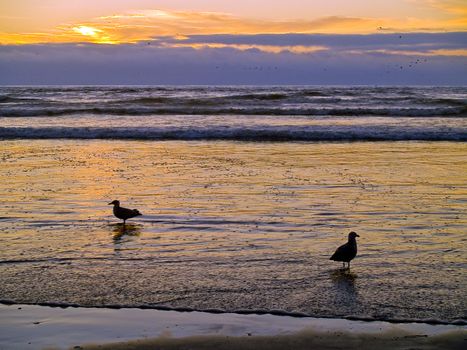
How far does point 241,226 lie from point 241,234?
451 mm

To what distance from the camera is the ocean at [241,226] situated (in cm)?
604

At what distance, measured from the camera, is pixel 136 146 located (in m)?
19.9

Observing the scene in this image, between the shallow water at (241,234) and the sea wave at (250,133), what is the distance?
661 cm

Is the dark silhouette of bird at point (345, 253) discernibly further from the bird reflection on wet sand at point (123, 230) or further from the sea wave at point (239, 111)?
the sea wave at point (239, 111)

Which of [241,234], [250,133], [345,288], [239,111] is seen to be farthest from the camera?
[239,111]

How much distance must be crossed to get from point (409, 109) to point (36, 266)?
2949 cm

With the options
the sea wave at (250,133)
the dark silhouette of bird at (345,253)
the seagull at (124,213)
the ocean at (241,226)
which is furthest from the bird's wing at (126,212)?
the sea wave at (250,133)

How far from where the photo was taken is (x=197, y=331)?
16.8 ft

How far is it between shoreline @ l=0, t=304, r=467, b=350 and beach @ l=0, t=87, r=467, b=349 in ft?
0.08

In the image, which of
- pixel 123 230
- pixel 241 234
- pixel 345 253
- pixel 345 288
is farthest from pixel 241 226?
pixel 345 288

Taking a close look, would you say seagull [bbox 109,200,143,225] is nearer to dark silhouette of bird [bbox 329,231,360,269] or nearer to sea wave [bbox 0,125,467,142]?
dark silhouette of bird [bbox 329,231,360,269]

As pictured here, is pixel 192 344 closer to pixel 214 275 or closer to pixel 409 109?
pixel 214 275

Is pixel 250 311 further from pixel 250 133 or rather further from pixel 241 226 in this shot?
pixel 250 133

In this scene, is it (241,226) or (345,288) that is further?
(241,226)
